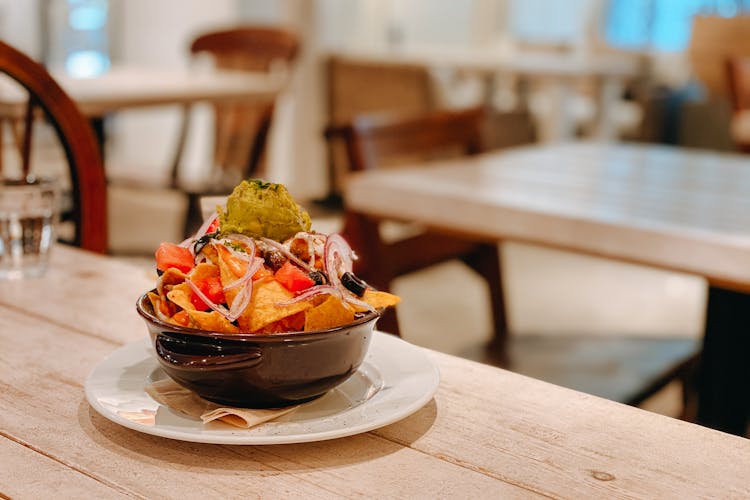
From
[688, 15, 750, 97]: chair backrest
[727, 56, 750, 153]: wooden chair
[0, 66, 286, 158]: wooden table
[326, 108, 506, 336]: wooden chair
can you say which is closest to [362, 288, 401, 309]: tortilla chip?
[326, 108, 506, 336]: wooden chair

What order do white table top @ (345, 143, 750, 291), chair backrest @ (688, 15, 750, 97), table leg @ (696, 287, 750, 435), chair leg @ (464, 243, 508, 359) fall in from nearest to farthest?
white table top @ (345, 143, 750, 291)
table leg @ (696, 287, 750, 435)
chair leg @ (464, 243, 508, 359)
chair backrest @ (688, 15, 750, 97)

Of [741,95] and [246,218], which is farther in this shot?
[741,95]

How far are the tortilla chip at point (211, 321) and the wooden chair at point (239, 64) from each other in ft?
8.46

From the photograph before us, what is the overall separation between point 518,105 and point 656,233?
10.9 ft

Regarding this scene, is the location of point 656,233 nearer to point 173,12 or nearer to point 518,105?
point 518,105

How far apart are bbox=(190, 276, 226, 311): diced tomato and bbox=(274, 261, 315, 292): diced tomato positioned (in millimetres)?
42

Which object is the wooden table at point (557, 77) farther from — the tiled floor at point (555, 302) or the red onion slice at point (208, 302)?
the red onion slice at point (208, 302)

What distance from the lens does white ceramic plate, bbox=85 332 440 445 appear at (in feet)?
2.16

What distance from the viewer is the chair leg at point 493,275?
7.52 feet

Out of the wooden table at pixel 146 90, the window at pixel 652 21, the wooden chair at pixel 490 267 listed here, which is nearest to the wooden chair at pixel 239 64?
the wooden table at pixel 146 90

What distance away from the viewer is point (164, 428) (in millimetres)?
659

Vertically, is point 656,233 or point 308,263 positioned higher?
point 308,263

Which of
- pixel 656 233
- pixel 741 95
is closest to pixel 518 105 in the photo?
pixel 741 95

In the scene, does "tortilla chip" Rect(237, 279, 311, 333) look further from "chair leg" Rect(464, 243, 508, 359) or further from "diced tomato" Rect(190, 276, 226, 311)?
"chair leg" Rect(464, 243, 508, 359)
